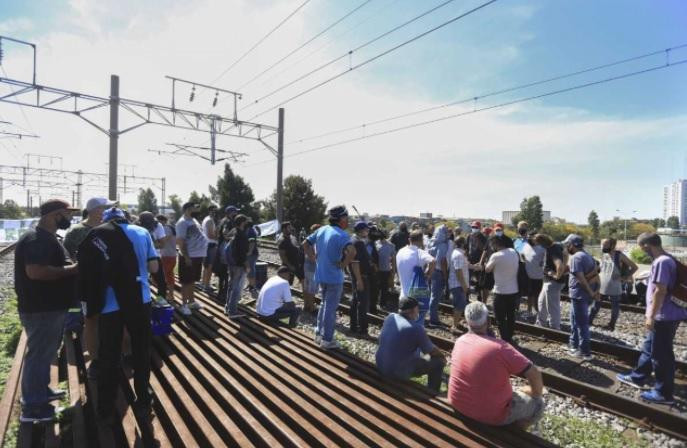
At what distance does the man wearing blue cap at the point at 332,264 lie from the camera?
5.07 meters

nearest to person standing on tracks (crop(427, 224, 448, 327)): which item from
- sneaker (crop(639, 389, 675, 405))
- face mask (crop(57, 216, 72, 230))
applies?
sneaker (crop(639, 389, 675, 405))

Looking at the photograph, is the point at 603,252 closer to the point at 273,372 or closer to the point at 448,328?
the point at 448,328

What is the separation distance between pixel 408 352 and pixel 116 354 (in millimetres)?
2641

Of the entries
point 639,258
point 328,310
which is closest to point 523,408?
point 328,310

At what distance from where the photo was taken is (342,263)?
16.7ft

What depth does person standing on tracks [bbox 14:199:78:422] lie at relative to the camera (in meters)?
3.26

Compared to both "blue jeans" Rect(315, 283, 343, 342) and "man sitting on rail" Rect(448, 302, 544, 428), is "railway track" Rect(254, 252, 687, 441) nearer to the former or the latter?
"man sitting on rail" Rect(448, 302, 544, 428)

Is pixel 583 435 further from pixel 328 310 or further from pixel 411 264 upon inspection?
pixel 328 310

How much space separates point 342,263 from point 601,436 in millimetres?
3230

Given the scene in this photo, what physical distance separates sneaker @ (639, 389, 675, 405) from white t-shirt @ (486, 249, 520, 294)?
6.37 ft

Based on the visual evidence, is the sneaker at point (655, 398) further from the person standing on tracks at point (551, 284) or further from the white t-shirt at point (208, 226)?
the white t-shirt at point (208, 226)

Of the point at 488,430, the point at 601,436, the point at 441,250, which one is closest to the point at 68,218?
the point at 488,430

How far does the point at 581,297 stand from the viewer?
579 cm

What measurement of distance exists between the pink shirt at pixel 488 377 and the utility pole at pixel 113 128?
14.4 metres
